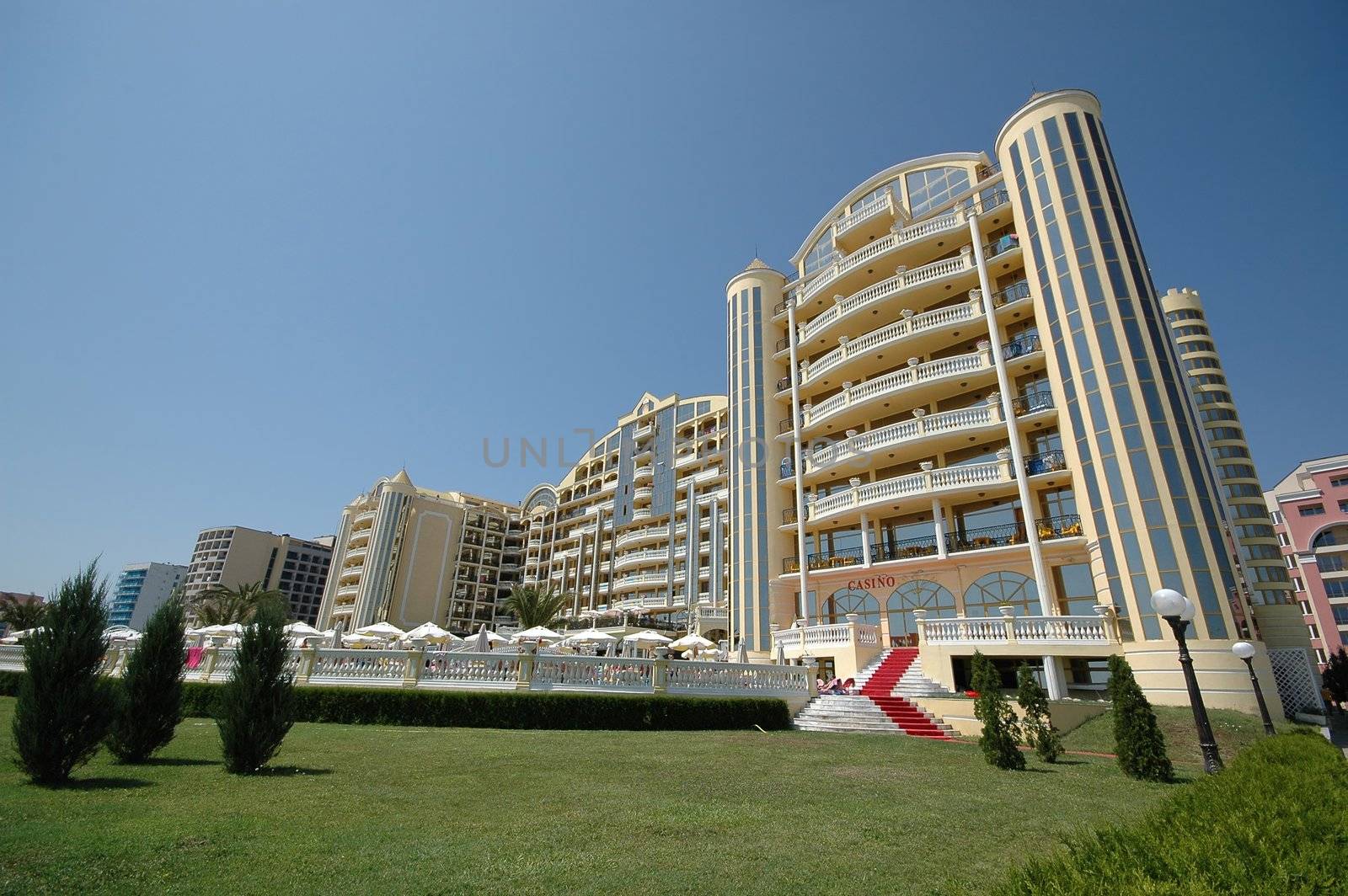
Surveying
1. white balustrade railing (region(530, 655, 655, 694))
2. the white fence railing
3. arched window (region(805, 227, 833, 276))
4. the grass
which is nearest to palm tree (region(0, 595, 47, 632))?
the white fence railing

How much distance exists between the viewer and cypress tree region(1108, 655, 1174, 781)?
33.2 ft

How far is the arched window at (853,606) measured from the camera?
2939 cm

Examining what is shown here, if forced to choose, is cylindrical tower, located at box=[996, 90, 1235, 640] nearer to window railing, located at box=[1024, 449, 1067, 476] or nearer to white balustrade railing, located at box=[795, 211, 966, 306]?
window railing, located at box=[1024, 449, 1067, 476]

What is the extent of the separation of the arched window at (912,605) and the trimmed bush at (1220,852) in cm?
2375

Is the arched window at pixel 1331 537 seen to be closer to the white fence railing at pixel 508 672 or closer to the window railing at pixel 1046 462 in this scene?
the window railing at pixel 1046 462

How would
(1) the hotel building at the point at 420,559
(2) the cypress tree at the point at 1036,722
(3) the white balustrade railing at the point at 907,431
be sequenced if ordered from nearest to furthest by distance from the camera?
(2) the cypress tree at the point at 1036,722, (3) the white balustrade railing at the point at 907,431, (1) the hotel building at the point at 420,559

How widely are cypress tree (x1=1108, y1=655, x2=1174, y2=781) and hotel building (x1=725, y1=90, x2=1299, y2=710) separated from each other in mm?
11391

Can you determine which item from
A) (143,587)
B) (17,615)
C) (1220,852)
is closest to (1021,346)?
(1220,852)

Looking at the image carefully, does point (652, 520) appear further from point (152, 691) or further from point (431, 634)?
point (152, 691)

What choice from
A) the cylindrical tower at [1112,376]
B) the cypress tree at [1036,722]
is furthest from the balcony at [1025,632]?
the cypress tree at [1036,722]

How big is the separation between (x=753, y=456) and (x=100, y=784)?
3015cm

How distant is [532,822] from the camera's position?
20.9 ft

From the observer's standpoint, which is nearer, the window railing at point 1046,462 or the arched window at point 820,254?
the window railing at point 1046,462

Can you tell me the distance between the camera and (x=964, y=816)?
23.2ft
